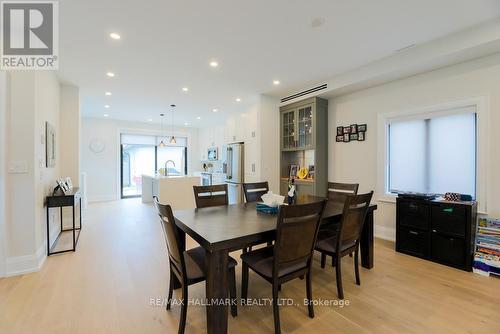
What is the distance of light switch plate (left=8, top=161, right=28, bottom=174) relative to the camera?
2.50 m

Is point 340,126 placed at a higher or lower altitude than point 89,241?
higher

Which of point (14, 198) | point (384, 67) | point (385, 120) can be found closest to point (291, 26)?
point (384, 67)

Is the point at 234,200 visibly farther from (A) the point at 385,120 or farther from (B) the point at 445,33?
(B) the point at 445,33

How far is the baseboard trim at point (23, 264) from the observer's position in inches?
97.3

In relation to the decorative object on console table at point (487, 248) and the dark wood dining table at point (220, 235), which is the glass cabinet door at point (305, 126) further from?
the decorative object on console table at point (487, 248)

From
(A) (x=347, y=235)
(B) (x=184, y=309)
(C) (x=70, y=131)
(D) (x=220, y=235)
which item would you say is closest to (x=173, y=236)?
(D) (x=220, y=235)

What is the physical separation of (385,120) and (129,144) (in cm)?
751

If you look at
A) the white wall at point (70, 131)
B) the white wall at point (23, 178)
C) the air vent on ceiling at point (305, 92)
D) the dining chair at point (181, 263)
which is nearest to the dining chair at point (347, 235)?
the dining chair at point (181, 263)

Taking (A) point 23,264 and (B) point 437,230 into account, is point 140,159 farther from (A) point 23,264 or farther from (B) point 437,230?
(B) point 437,230

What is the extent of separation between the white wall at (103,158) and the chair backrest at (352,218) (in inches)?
292

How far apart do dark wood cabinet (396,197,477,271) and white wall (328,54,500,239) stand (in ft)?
1.32

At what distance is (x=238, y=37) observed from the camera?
8.57ft

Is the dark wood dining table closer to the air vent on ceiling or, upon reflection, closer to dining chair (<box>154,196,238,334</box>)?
dining chair (<box>154,196,238,334</box>)

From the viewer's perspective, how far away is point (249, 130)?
16.9ft
